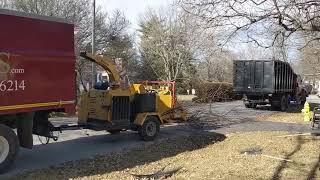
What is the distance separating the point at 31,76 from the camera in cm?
1109

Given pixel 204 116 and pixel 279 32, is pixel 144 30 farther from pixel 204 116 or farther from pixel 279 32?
pixel 279 32

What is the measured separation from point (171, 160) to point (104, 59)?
437cm

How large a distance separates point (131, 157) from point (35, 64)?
11.1 ft

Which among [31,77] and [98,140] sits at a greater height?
[31,77]

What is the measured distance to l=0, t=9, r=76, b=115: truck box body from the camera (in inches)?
415

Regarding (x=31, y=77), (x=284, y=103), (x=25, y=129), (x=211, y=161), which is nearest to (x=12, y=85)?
(x=31, y=77)

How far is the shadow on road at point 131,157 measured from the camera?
10578 mm

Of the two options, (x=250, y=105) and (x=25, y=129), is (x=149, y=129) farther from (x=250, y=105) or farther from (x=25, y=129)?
(x=250, y=105)

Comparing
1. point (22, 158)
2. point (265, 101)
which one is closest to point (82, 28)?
point (265, 101)

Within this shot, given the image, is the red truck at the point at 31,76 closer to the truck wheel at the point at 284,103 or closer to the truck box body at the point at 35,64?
the truck box body at the point at 35,64

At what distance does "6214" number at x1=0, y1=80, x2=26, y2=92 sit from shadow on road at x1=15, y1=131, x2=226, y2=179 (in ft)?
5.80

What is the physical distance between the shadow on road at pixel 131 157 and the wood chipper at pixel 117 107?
2.31 ft

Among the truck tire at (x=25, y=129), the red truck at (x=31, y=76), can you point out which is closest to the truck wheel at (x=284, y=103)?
the red truck at (x=31, y=76)

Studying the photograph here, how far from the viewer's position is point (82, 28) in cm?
3266
